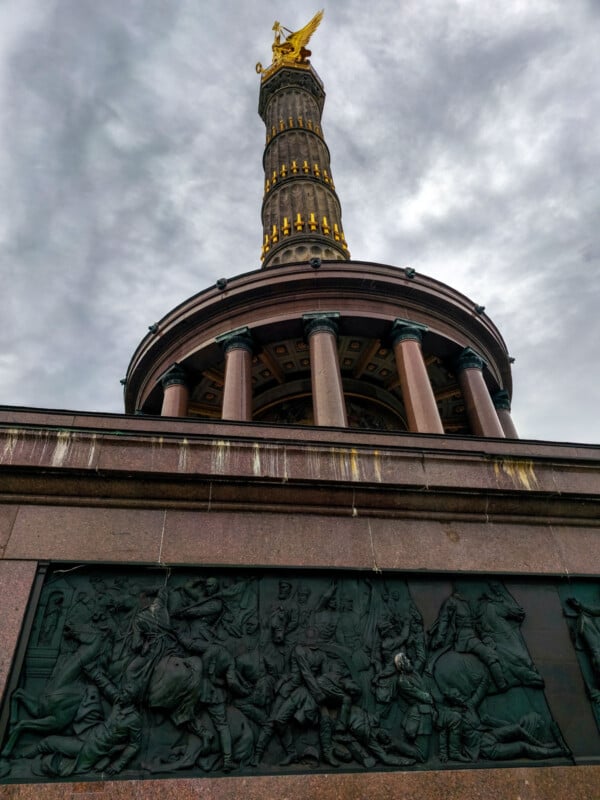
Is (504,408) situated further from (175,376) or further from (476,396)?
(175,376)

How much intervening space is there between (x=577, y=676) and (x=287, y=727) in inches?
135

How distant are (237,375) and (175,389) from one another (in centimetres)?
316

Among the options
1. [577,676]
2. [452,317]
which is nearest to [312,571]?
[577,676]

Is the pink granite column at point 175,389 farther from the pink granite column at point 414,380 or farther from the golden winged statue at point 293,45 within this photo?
the golden winged statue at point 293,45

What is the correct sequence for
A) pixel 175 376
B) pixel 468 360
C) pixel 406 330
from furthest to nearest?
pixel 175 376 < pixel 468 360 < pixel 406 330

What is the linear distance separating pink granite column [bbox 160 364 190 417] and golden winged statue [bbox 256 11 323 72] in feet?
96.8

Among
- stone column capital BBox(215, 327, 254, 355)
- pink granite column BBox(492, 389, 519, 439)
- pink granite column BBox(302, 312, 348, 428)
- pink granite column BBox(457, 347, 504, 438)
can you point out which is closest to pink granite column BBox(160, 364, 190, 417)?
stone column capital BBox(215, 327, 254, 355)

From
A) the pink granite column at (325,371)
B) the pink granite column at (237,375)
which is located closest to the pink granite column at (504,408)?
the pink granite column at (325,371)

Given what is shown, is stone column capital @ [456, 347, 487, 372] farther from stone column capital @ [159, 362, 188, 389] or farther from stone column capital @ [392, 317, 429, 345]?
stone column capital @ [159, 362, 188, 389]

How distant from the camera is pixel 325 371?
15.7 m

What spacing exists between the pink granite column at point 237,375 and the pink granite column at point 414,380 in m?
4.59

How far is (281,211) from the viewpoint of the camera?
2756cm

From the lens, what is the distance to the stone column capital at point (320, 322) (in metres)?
17.2

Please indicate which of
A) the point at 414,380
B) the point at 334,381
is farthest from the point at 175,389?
the point at 414,380
